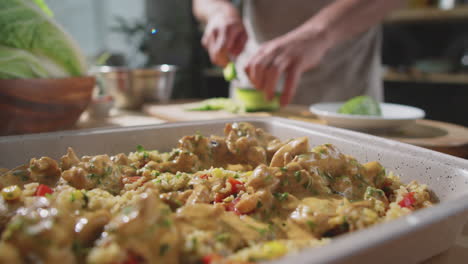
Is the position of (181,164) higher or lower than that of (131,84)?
lower

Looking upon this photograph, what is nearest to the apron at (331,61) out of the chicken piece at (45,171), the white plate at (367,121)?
the white plate at (367,121)

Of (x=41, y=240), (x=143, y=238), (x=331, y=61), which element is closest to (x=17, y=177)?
(x=41, y=240)

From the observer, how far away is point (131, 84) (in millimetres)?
3023

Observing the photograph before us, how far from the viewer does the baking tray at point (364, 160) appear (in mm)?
696

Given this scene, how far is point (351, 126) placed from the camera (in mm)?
1991

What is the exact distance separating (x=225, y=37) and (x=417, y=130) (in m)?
1.51

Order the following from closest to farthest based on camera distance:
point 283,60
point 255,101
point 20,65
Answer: point 20,65 < point 283,60 < point 255,101

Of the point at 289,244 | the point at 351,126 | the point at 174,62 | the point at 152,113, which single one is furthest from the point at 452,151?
the point at 174,62

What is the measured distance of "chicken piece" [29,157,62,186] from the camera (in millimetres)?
1229

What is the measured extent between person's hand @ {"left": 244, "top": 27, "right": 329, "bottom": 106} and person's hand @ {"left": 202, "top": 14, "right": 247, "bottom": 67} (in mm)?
376

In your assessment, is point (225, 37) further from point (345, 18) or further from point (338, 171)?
point (338, 171)

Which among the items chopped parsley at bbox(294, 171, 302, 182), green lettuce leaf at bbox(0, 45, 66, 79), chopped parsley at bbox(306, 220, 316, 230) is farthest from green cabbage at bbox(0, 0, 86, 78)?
chopped parsley at bbox(306, 220, 316, 230)

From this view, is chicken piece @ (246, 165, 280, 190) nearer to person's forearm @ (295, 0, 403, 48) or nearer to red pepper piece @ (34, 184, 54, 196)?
red pepper piece @ (34, 184, 54, 196)

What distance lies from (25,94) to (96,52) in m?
5.42
